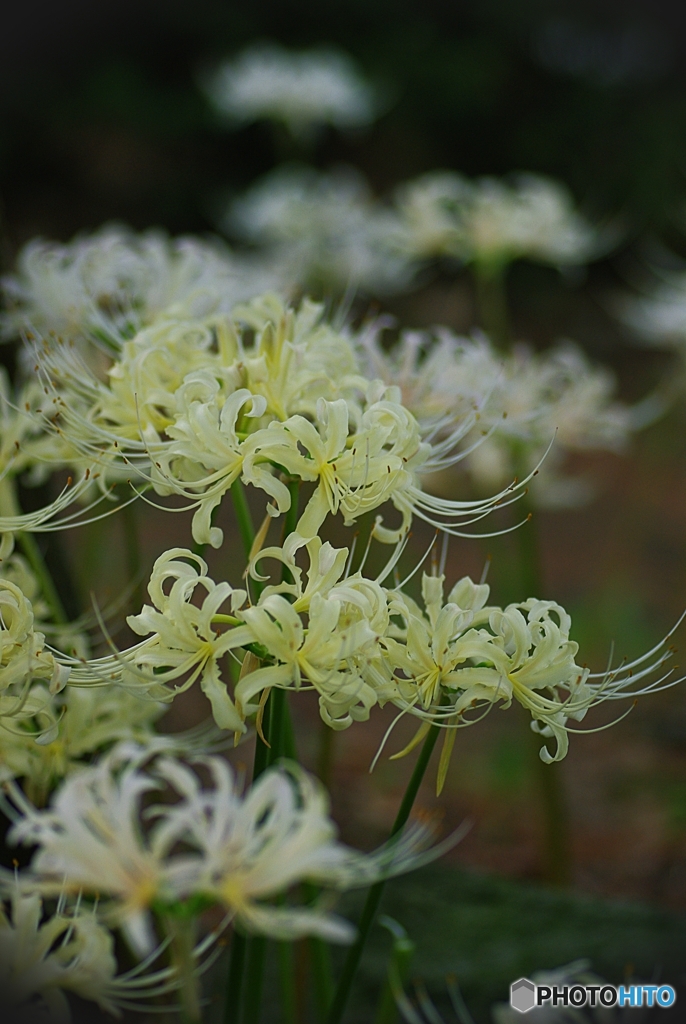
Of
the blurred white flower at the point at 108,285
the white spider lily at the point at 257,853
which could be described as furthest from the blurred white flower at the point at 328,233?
the white spider lily at the point at 257,853

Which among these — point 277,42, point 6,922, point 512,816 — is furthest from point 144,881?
point 277,42

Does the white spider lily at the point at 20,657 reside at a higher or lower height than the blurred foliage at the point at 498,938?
higher

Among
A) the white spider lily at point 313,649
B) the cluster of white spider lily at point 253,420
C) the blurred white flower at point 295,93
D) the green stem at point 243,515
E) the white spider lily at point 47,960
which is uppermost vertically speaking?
the blurred white flower at point 295,93

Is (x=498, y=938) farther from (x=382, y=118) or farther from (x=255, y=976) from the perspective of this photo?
(x=382, y=118)

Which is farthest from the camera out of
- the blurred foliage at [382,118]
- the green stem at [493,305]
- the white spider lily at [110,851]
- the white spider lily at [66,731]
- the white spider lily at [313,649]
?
the blurred foliage at [382,118]

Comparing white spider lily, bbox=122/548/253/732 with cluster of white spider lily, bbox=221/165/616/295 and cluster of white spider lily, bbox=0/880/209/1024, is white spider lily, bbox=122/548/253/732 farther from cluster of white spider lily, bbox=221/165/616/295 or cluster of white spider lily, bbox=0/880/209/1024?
cluster of white spider lily, bbox=221/165/616/295

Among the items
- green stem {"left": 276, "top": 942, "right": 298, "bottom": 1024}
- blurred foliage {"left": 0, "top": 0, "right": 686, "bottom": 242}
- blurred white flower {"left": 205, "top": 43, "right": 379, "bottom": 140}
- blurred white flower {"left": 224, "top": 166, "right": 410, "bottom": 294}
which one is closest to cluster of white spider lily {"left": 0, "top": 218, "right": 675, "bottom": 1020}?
green stem {"left": 276, "top": 942, "right": 298, "bottom": 1024}

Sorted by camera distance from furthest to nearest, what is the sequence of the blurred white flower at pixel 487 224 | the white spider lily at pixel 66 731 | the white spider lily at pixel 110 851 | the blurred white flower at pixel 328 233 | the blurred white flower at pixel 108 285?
the blurred white flower at pixel 328 233
the blurred white flower at pixel 487 224
the blurred white flower at pixel 108 285
the white spider lily at pixel 66 731
the white spider lily at pixel 110 851

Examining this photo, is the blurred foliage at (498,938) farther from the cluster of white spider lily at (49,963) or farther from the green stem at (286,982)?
the cluster of white spider lily at (49,963)
